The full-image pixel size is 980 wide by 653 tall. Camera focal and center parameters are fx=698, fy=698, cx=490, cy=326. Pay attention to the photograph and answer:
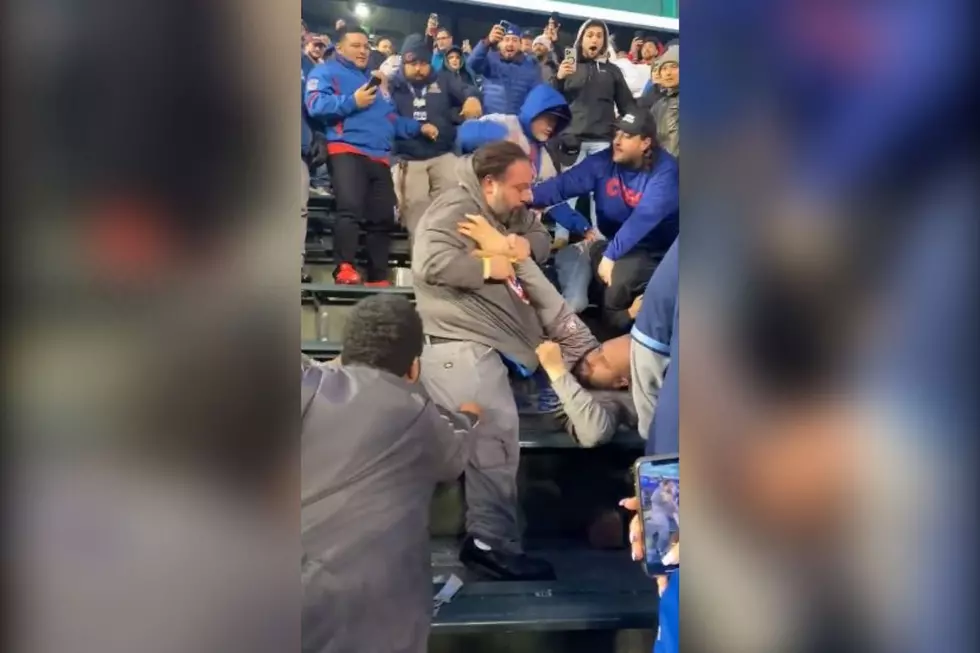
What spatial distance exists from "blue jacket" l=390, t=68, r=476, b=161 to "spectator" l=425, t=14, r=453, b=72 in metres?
0.01

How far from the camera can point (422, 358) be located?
77 cm

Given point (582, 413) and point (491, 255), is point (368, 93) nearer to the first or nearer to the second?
point (491, 255)

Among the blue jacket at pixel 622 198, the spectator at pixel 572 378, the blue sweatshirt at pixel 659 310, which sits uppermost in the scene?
the blue jacket at pixel 622 198

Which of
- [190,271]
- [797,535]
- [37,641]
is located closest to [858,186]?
[797,535]

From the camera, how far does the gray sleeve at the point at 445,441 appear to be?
743 millimetres

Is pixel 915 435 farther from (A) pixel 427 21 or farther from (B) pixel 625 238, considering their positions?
(A) pixel 427 21

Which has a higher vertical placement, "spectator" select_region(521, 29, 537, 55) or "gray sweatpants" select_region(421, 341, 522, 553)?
"spectator" select_region(521, 29, 537, 55)

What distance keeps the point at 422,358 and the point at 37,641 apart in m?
0.47

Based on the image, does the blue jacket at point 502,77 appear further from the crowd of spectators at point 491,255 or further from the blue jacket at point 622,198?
the blue jacket at point 622,198

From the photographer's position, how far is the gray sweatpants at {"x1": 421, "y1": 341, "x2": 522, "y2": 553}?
2.57 ft

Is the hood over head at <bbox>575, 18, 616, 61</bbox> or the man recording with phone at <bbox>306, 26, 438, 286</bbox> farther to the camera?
the hood over head at <bbox>575, 18, 616, 61</bbox>

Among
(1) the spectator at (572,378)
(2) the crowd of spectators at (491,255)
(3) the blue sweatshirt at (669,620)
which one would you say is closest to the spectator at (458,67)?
(2) the crowd of spectators at (491,255)

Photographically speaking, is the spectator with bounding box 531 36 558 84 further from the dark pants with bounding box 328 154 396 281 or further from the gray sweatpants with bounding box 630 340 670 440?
the gray sweatpants with bounding box 630 340 670 440

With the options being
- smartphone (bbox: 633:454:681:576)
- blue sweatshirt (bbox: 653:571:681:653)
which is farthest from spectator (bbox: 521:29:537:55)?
blue sweatshirt (bbox: 653:571:681:653)
